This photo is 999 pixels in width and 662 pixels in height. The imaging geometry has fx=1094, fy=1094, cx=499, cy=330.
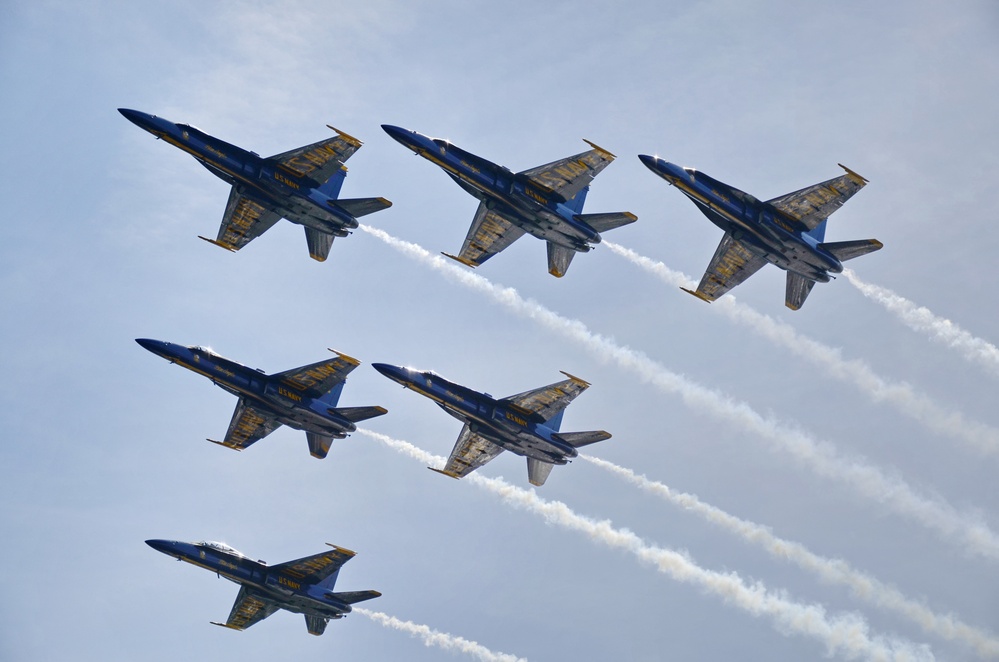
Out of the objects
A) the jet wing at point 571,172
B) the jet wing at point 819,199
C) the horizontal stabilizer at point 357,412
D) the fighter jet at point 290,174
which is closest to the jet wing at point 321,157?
the fighter jet at point 290,174

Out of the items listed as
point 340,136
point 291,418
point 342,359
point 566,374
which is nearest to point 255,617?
point 291,418

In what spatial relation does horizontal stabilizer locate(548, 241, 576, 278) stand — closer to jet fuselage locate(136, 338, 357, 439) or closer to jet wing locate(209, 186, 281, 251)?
jet fuselage locate(136, 338, 357, 439)

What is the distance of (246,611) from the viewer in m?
91.5

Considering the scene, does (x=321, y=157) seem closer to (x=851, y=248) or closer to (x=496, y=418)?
(x=496, y=418)

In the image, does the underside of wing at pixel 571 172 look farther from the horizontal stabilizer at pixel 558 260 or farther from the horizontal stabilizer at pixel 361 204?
the horizontal stabilizer at pixel 361 204

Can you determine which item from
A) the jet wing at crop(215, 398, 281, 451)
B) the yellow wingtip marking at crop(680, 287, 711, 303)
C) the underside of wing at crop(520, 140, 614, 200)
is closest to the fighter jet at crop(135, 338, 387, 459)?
the jet wing at crop(215, 398, 281, 451)

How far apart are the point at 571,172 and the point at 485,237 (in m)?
10.4

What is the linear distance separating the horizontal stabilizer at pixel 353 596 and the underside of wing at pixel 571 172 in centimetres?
3362

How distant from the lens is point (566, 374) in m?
79.4

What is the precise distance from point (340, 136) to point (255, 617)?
135ft

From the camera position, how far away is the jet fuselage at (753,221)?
254 ft

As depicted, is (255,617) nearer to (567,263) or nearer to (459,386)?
(459,386)

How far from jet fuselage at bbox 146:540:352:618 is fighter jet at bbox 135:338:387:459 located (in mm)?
11492

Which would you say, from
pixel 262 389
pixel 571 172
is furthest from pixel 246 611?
pixel 571 172
